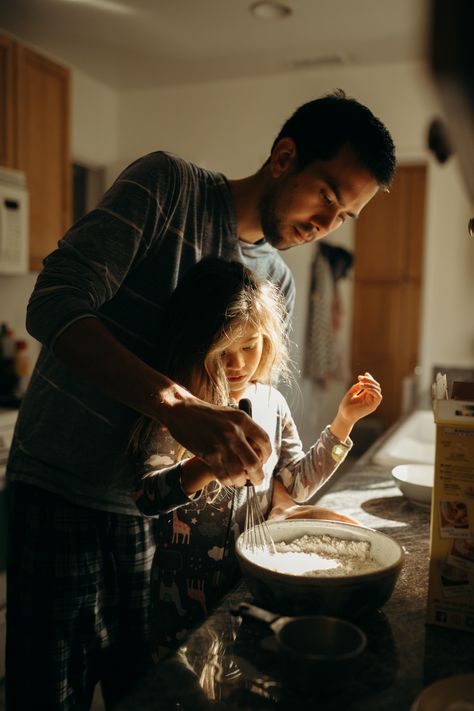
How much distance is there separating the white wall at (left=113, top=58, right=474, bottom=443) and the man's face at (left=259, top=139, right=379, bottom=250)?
5.88ft

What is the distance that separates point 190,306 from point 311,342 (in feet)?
7.17

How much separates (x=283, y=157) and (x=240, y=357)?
32cm

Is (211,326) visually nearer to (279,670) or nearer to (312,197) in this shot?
(312,197)

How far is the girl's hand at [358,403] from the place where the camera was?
962mm

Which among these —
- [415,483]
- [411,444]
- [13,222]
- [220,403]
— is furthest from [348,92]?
[220,403]

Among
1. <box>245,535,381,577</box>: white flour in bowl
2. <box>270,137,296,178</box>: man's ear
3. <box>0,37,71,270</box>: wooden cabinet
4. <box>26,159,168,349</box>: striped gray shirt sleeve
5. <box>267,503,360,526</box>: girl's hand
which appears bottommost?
<box>267,503,360,526</box>: girl's hand

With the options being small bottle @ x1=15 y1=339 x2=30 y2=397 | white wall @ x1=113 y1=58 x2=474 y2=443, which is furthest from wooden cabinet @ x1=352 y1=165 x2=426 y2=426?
small bottle @ x1=15 y1=339 x2=30 y2=397

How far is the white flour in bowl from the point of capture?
2.57ft

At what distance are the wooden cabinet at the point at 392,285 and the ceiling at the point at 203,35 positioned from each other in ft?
3.17

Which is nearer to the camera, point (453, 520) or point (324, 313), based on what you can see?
point (453, 520)

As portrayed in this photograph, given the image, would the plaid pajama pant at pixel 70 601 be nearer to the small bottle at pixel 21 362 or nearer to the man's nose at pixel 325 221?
the man's nose at pixel 325 221

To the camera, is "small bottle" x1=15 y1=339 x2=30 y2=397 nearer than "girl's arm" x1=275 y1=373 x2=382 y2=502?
No

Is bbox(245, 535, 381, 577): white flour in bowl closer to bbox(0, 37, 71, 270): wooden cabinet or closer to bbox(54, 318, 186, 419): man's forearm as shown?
bbox(54, 318, 186, 419): man's forearm

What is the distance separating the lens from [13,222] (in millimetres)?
2746
